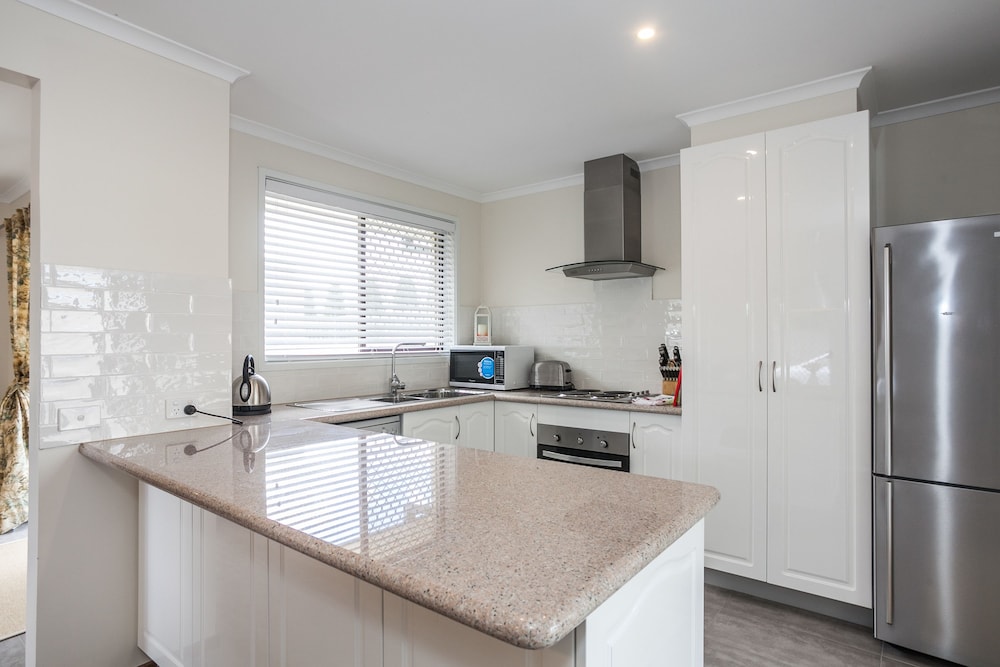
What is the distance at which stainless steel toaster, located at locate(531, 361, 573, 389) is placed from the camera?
12.5 feet

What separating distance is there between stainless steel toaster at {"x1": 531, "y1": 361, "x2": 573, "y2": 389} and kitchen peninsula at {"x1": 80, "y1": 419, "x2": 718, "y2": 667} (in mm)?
2066

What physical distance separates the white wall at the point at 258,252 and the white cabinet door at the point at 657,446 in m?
1.68

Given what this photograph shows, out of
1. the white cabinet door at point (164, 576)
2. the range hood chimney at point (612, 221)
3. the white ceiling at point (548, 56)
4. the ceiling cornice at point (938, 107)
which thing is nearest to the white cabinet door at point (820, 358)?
the white ceiling at point (548, 56)

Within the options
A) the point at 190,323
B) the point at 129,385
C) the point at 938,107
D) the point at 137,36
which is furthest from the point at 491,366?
the point at 938,107

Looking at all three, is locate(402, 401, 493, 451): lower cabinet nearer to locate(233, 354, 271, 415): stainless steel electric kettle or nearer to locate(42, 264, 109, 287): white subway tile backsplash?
locate(233, 354, 271, 415): stainless steel electric kettle

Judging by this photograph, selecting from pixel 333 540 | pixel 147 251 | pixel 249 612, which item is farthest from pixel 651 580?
pixel 147 251

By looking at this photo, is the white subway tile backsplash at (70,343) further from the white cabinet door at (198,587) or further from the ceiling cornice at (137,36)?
the ceiling cornice at (137,36)

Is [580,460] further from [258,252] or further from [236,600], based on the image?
[258,252]

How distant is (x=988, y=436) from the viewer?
76.0 inches

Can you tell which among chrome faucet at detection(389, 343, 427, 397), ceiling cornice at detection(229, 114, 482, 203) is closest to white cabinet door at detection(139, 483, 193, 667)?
chrome faucet at detection(389, 343, 427, 397)

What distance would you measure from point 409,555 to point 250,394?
1.94 m

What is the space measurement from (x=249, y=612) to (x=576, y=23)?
2247 millimetres

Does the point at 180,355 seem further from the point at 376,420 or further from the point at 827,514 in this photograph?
the point at 827,514

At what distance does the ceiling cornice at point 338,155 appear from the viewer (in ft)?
9.52
